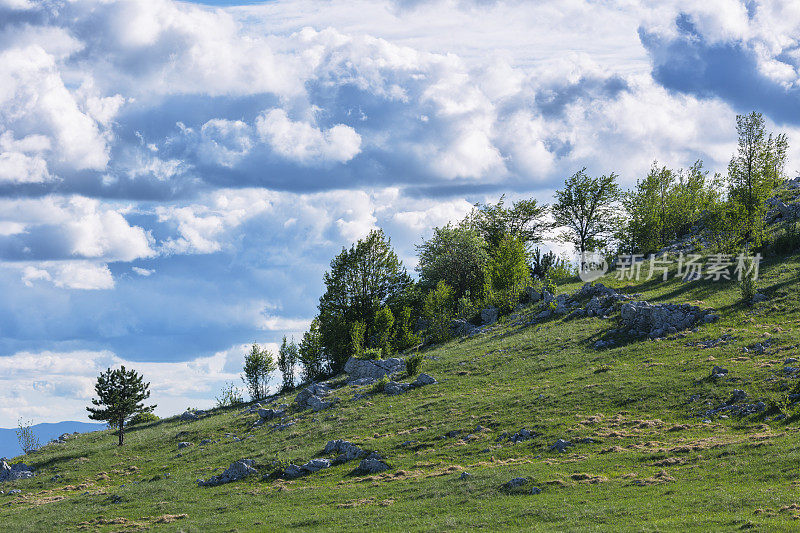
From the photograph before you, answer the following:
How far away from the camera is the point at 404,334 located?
9612 cm

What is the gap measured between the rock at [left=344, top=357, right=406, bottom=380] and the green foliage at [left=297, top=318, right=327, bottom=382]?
24749 millimetres

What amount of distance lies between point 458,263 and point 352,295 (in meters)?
26.3

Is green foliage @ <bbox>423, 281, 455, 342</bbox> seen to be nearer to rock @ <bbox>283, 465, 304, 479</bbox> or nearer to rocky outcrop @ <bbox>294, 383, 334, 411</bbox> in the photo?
rocky outcrop @ <bbox>294, 383, 334, 411</bbox>

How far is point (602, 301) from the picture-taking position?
72.4 m

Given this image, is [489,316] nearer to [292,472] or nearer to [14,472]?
[292,472]

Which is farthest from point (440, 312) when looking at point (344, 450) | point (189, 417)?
point (344, 450)

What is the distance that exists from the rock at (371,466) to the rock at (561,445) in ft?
40.1

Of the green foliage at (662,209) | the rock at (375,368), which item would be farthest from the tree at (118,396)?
the green foliage at (662,209)

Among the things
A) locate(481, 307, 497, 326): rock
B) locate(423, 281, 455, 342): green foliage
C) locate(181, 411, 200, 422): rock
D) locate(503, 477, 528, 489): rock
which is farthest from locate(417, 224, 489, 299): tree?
locate(503, 477, 528, 489): rock

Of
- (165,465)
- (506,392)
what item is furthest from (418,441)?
(165,465)

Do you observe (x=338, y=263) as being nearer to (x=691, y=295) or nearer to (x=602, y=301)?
(x=602, y=301)

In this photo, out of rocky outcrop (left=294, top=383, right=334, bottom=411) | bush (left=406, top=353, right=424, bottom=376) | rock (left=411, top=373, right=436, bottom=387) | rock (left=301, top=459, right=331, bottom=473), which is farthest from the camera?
bush (left=406, top=353, right=424, bottom=376)

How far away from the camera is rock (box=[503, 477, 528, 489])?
33391 mm

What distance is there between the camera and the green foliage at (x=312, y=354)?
106 metres
